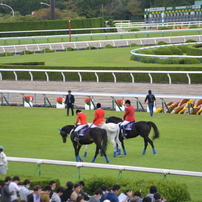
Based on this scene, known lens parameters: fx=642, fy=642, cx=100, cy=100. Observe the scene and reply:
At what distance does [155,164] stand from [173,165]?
371 mm

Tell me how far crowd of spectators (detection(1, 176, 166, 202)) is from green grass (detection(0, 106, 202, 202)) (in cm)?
118

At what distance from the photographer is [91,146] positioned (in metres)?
14.9

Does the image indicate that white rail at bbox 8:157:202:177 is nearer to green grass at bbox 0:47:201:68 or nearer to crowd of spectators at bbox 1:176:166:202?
crowd of spectators at bbox 1:176:166:202

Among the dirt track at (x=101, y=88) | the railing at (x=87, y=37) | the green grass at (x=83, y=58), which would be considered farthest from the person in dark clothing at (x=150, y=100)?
the railing at (x=87, y=37)

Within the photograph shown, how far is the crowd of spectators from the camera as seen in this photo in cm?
859

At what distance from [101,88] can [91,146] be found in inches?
376

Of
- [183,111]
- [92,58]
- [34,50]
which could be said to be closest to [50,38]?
[34,50]

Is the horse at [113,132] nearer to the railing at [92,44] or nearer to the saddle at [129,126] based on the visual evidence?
the saddle at [129,126]

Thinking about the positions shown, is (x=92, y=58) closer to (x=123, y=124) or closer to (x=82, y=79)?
(x=82, y=79)

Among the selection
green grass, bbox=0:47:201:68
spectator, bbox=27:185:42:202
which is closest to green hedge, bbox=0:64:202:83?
green grass, bbox=0:47:201:68

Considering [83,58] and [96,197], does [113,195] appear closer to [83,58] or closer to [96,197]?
[96,197]

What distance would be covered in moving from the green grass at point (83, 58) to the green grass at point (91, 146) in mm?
11340

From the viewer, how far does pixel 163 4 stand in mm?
73500

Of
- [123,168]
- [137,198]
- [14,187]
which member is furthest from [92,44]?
[137,198]
